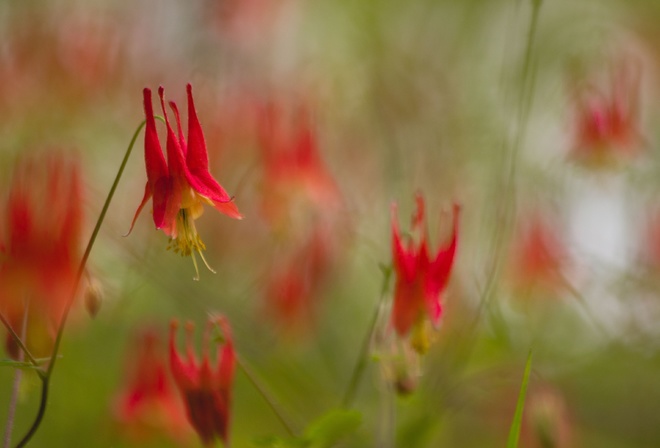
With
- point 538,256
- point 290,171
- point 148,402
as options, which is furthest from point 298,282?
point 538,256

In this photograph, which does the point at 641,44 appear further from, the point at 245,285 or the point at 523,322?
the point at 245,285

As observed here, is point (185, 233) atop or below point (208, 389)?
atop

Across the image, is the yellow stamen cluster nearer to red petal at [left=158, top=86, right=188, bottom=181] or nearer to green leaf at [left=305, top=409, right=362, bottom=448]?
red petal at [left=158, top=86, right=188, bottom=181]

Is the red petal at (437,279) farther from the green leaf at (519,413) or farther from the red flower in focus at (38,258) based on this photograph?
the red flower in focus at (38,258)

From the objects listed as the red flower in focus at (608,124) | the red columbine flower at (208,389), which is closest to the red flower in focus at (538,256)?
the red flower in focus at (608,124)

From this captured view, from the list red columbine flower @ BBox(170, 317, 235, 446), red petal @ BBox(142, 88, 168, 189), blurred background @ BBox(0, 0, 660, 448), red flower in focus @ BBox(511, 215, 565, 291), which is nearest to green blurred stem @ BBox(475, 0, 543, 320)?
blurred background @ BBox(0, 0, 660, 448)

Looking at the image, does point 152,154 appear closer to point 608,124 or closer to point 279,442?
point 279,442
